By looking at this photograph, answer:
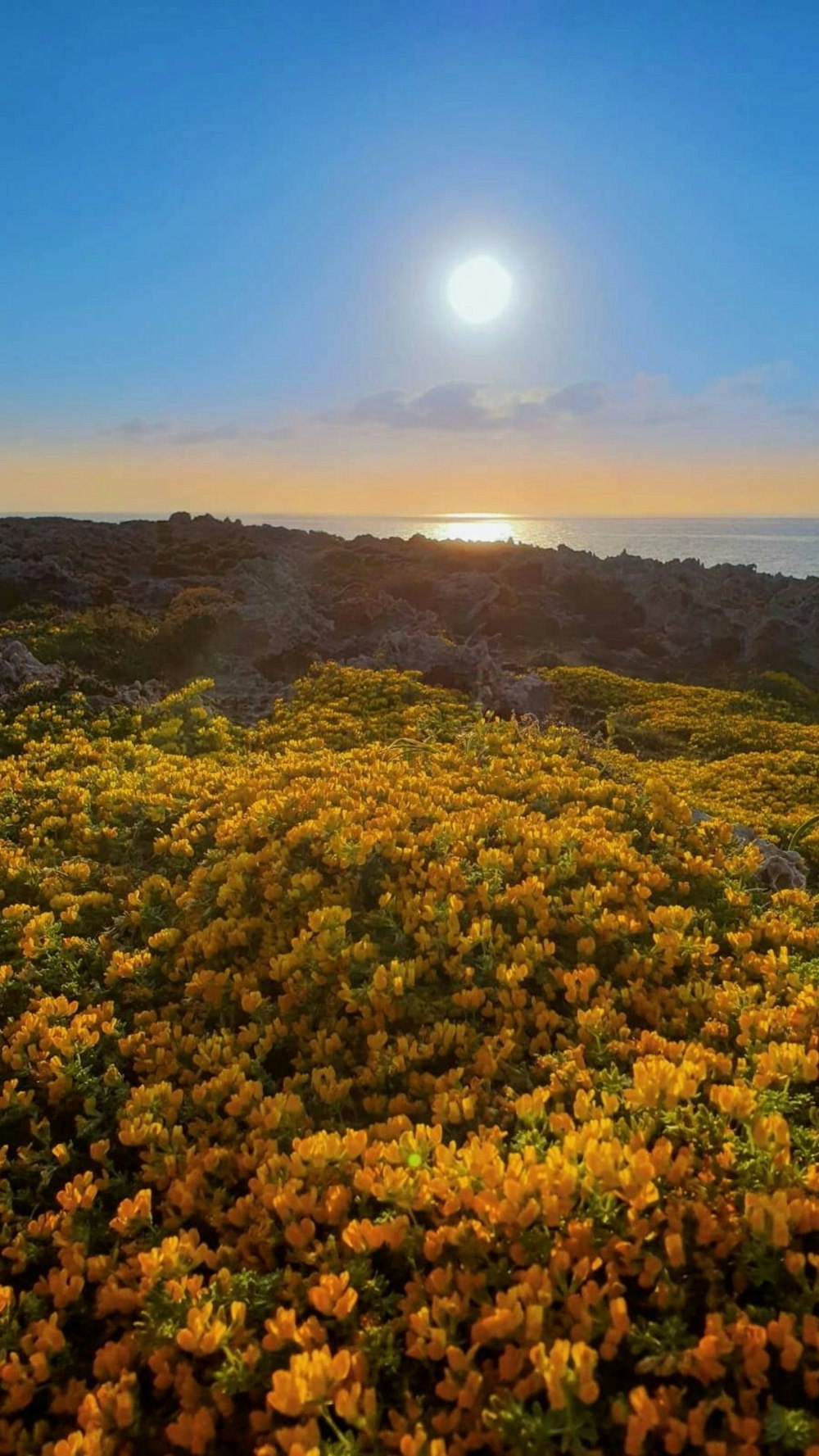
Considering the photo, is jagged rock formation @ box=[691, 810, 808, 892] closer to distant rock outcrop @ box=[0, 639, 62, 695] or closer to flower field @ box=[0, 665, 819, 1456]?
flower field @ box=[0, 665, 819, 1456]

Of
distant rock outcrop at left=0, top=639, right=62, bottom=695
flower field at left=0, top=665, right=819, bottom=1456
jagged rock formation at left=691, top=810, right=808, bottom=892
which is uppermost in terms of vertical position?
distant rock outcrop at left=0, top=639, right=62, bottom=695

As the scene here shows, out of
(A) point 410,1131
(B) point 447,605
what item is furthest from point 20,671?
(B) point 447,605

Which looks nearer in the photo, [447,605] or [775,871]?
[775,871]

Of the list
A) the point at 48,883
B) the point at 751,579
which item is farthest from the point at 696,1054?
the point at 751,579

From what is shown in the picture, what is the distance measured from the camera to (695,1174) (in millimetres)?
2986

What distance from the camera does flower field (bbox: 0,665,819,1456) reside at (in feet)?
8.05

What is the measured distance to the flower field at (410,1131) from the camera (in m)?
2.46

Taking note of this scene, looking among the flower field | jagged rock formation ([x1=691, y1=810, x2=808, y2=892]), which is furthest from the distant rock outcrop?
jagged rock formation ([x1=691, y1=810, x2=808, y2=892])

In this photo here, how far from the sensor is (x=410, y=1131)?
3.30 meters

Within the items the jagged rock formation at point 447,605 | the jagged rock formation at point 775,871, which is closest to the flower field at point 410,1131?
the jagged rock formation at point 775,871

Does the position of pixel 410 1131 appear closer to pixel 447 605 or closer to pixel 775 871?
pixel 775 871

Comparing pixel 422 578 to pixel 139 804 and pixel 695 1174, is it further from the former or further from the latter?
pixel 695 1174

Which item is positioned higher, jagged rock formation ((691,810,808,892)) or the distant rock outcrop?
the distant rock outcrop

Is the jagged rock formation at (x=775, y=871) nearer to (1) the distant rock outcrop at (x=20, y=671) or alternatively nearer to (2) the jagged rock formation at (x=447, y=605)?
(2) the jagged rock formation at (x=447, y=605)
